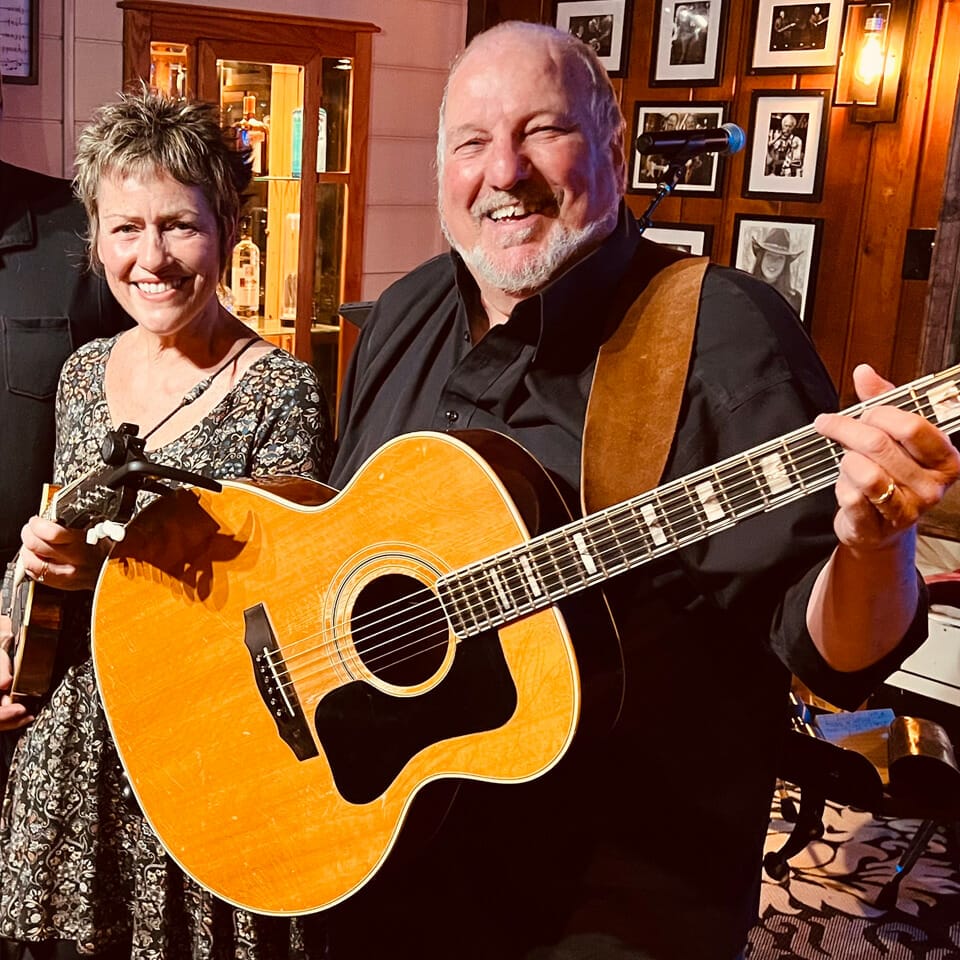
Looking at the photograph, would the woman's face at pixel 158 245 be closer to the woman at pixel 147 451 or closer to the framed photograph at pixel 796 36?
the woman at pixel 147 451

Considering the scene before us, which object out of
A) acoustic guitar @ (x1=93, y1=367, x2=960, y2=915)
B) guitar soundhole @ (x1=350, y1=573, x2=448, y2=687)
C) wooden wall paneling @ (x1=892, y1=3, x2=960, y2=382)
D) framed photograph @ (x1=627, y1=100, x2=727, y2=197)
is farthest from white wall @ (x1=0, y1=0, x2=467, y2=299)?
guitar soundhole @ (x1=350, y1=573, x2=448, y2=687)

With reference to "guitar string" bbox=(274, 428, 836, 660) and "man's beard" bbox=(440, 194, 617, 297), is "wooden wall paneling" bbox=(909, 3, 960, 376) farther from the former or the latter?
"guitar string" bbox=(274, 428, 836, 660)

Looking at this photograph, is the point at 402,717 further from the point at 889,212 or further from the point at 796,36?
the point at 796,36

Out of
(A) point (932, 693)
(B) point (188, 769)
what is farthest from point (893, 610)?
(A) point (932, 693)

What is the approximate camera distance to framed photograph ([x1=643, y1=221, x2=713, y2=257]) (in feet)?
16.8

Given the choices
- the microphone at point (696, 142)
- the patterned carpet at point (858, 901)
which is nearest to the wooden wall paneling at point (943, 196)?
the microphone at point (696, 142)

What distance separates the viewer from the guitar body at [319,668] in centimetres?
136

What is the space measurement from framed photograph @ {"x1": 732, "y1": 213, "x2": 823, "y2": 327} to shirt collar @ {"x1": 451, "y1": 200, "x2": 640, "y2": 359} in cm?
343

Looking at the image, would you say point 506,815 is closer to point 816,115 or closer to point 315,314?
point 816,115

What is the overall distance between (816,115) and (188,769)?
3935 mm

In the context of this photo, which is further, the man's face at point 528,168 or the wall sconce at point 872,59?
the wall sconce at point 872,59

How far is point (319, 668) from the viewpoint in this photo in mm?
1530

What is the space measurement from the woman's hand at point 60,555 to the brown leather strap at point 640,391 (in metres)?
0.78

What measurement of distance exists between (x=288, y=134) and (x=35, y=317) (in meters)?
3.30
